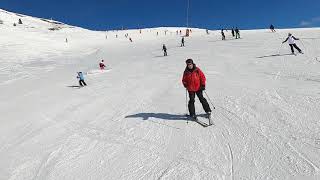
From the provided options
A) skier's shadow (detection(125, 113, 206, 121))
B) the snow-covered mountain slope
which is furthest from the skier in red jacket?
skier's shadow (detection(125, 113, 206, 121))

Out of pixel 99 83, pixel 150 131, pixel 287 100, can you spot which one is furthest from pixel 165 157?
pixel 99 83

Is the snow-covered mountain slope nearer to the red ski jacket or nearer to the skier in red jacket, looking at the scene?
the skier in red jacket

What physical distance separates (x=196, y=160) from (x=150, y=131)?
233 cm

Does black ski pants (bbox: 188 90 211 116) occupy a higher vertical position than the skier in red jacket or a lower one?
lower

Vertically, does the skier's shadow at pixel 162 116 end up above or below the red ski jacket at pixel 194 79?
below

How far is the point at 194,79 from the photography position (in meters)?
9.50

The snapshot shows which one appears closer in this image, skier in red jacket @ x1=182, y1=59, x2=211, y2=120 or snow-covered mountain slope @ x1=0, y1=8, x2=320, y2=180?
snow-covered mountain slope @ x1=0, y1=8, x2=320, y2=180

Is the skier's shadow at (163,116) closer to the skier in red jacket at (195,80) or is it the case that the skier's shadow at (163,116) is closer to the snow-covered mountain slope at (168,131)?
the snow-covered mountain slope at (168,131)

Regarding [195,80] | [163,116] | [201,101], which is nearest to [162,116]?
[163,116]

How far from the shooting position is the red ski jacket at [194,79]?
31.1 ft

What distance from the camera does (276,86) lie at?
13.3 m

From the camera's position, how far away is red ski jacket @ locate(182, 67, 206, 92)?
948 centimetres

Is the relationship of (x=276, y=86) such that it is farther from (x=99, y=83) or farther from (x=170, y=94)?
(x=99, y=83)

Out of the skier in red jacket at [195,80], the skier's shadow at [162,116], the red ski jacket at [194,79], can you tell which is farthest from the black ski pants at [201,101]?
the skier's shadow at [162,116]
